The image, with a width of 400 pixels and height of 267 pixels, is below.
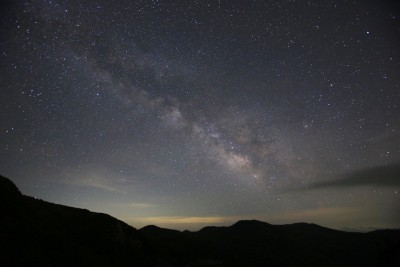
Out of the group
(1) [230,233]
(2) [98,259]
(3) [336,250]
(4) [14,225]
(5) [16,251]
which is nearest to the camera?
(5) [16,251]

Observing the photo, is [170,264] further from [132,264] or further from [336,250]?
[336,250]

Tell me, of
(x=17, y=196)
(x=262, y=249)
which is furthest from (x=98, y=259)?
(x=262, y=249)

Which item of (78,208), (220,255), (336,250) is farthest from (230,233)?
(78,208)

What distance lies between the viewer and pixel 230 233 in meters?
173

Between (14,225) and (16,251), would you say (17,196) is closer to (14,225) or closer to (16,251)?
(14,225)

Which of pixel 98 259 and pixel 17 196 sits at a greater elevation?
pixel 17 196

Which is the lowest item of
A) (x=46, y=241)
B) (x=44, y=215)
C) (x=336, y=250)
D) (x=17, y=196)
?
(x=336, y=250)

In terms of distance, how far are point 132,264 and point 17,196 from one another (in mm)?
23018

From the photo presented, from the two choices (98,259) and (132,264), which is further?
(132,264)

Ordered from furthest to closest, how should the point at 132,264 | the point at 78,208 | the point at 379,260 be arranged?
the point at 379,260 → the point at 78,208 → the point at 132,264

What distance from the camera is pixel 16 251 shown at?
32812mm

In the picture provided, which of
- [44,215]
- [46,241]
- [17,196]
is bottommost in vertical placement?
[46,241]

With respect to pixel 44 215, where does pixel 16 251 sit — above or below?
below

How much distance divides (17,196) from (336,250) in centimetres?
17373
